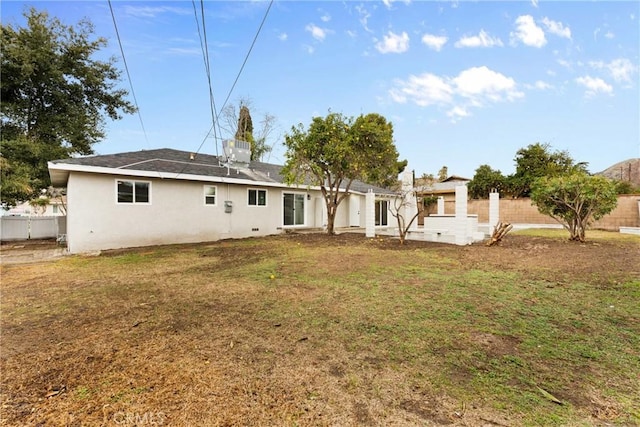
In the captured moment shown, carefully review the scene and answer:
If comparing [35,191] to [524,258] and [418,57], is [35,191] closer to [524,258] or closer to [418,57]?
[418,57]

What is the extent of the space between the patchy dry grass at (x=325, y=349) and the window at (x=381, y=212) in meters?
13.1

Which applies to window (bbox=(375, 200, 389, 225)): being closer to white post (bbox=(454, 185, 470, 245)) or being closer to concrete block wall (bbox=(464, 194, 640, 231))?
concrete block wall (bbox=(464, 194, 640, 231))

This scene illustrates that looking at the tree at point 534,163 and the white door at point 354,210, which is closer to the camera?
the white door at point 354,210

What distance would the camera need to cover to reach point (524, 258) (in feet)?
25.6

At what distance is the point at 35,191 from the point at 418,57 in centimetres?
1756

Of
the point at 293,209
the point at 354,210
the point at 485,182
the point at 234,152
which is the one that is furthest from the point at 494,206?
the point at 485,182

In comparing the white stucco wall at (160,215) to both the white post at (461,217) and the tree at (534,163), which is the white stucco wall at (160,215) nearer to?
the white post at (461,217)

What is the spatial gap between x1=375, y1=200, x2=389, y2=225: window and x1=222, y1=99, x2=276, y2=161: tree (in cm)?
1263

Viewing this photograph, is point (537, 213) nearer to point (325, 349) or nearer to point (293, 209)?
point (293, 209)

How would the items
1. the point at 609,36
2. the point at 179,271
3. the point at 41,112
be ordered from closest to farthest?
1. the point at 179,271
2. the point at 609,36
3. the point at 41,112

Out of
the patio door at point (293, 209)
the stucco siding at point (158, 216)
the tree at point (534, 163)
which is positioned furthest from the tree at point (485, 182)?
the stucco siding at point (158, 216)

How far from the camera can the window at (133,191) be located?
1055 centimetres

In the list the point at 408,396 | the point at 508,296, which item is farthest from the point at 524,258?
the point at 408,396

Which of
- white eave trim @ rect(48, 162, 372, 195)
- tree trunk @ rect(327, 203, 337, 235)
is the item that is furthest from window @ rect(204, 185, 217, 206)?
tree trunk @ rect(327, 203, 337, 235)
